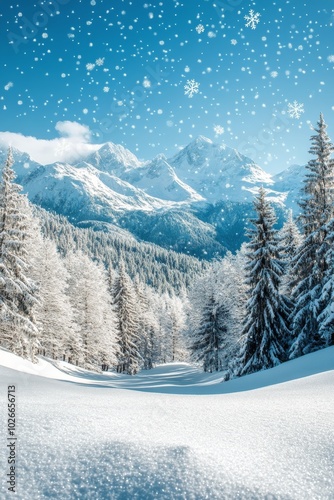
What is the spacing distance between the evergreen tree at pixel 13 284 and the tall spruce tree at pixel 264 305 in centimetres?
1145

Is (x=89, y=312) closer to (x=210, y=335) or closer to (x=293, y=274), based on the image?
(x=210, y=335)

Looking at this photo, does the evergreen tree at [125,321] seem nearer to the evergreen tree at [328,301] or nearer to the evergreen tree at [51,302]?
the evergreen tree at [51,302]

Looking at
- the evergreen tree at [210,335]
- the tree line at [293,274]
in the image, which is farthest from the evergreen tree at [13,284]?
the evergreen tree at [210,335]

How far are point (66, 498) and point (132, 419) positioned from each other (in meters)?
1.52

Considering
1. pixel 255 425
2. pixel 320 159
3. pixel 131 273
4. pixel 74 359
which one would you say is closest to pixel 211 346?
pixel 74 359

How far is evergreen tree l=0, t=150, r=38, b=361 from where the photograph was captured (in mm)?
16484

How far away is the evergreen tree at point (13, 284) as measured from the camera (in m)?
16.5

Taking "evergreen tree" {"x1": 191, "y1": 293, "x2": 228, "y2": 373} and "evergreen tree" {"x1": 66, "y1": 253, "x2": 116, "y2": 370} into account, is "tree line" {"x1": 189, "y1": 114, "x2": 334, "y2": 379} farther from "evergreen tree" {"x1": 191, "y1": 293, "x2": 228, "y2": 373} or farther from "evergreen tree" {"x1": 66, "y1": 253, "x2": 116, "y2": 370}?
"evergreen tree" {"x1": 66, "y1": 253, "x2": 116, "y2": 370}

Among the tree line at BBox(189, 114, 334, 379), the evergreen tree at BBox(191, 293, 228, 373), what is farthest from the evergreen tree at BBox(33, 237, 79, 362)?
the tree line at BBox(189, 114, 334, 379)

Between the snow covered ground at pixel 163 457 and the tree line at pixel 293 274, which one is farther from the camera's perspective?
the tree line at pixel 293 274

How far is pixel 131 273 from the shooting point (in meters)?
174

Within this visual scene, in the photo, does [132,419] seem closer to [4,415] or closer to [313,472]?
[4,415]

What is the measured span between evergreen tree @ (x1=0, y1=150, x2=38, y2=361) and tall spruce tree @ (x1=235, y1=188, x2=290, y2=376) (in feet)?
37.6

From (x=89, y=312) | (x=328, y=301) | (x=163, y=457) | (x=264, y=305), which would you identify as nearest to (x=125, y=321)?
(x=89, y=312)
